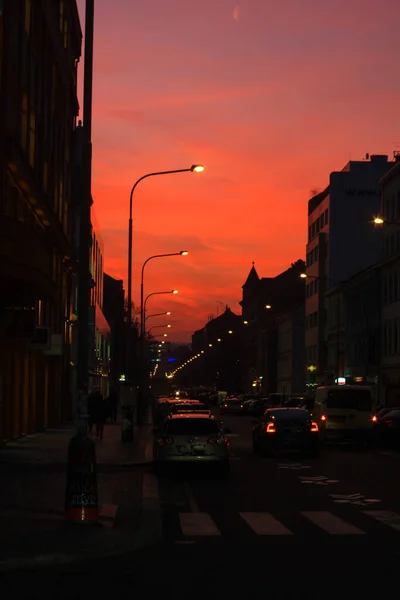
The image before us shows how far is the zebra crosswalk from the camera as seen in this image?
14.8 m

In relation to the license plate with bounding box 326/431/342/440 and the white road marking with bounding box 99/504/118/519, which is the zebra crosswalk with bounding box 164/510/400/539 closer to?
the white road marking with bounding box 99/504/118/519

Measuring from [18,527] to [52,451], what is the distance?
18.4 m

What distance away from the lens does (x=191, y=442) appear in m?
25.2

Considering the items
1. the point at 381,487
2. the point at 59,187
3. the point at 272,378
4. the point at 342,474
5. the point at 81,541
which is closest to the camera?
the point at 81,541

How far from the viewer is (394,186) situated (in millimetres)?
71938

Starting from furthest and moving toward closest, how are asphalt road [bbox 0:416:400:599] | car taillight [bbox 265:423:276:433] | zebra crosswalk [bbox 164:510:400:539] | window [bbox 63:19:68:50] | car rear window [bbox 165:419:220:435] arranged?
window [bbox 63:19:68:50], car taillight [bbox 265:423:276:433], car rear window [bbox 165:419:220:435], zebra crosswalk [bbox 164:510:400:539], asphalt road [bbox 0:416:400:599]

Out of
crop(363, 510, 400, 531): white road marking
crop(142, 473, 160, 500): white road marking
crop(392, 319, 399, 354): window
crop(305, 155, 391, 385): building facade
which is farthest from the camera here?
crop(305, 155, 391, 385): building facade

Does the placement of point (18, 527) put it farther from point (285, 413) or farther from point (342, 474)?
point (285, 413)

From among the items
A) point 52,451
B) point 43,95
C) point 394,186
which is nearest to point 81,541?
point 52,451

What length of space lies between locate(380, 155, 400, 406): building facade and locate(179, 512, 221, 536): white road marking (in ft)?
167

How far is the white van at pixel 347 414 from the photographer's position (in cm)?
3822

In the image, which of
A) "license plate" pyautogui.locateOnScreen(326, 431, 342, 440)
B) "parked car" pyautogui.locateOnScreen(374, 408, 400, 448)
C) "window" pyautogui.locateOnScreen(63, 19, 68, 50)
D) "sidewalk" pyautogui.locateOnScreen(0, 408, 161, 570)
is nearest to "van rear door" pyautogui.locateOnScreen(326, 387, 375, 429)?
"license plate" pyautogui.locateOnScreen(326, 431, 342, 440)

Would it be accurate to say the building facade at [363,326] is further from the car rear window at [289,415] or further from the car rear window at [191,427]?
the car rear window at [191,427]

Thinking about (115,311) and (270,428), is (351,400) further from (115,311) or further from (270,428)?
(115,311)
